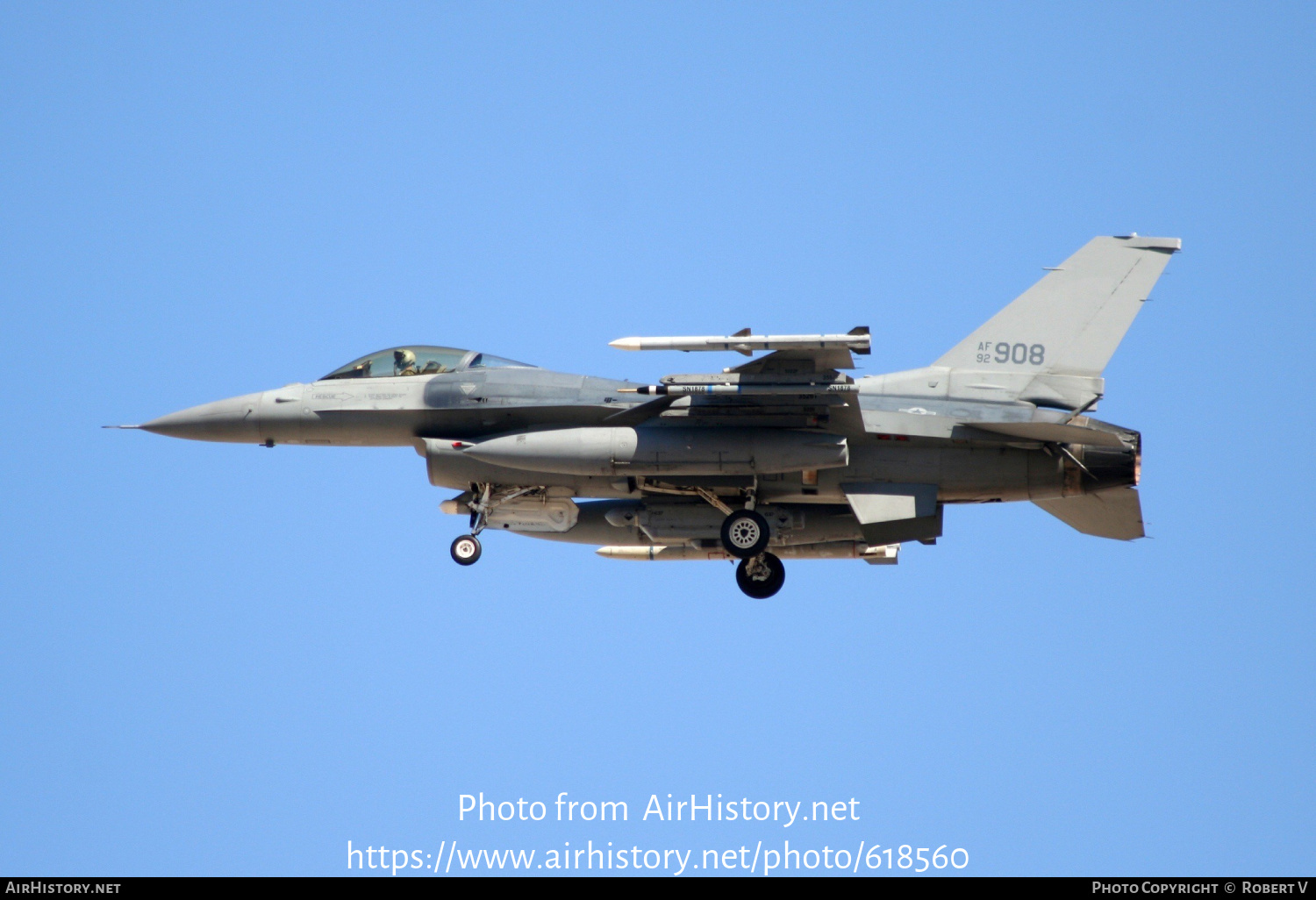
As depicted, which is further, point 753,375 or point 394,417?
point 394,417

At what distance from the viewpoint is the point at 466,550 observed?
20.7 meters

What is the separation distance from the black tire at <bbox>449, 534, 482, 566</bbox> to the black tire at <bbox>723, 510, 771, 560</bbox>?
9.99 ft

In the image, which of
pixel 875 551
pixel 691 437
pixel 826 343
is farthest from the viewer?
pixel 875 551

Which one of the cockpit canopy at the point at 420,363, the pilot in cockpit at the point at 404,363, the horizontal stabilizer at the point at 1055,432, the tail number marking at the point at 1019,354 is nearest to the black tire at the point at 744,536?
the horizontal stabilizer at the point at 1055,432

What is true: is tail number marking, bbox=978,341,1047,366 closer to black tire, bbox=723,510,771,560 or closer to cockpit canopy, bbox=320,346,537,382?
black tire, bbox=723,510,771,560

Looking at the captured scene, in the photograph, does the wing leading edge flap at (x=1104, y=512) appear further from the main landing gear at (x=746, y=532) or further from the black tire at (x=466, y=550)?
the black tire at (x=466, y=550)

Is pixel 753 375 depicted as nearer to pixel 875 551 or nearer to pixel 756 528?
pixel 756 528

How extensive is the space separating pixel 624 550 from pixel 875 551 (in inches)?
133

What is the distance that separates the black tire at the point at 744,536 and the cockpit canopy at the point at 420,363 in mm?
3276

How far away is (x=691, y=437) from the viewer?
791 inches

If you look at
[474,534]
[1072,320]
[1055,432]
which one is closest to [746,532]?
[474,534]

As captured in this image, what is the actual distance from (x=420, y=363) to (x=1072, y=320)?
27.0ft

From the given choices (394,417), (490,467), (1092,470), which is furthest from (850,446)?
(394,417)

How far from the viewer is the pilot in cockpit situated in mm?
21500
